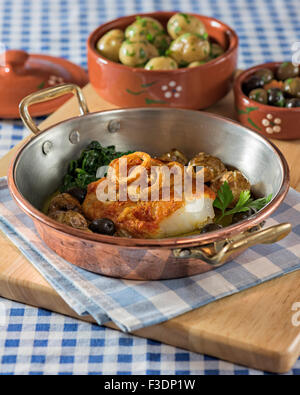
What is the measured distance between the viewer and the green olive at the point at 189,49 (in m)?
2.17

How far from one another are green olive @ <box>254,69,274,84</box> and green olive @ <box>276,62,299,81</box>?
0.04m

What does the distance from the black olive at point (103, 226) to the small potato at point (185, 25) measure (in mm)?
1002

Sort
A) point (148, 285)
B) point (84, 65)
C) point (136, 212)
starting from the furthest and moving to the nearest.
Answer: point (84, 65)
point (136, 212)
point (148, 285)

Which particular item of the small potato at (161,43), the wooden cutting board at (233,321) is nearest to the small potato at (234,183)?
the wooden cutting board at (233,321)

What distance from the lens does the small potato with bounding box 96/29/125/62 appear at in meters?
2.24

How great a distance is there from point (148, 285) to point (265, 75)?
1031 millimetres

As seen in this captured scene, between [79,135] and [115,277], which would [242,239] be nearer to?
[115,277]

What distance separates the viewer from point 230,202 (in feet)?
5.52

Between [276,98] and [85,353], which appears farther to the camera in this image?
[276,98]

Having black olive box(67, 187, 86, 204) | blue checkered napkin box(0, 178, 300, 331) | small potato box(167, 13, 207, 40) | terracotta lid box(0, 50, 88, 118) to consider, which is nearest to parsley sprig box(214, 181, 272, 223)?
blue checkered napkin box(0, 178, 300, 331)

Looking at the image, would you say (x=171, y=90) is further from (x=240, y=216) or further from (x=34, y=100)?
(x=240, y=216)

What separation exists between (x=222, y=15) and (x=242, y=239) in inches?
90.0

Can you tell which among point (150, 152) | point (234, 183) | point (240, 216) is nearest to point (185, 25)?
point (150, 152)
